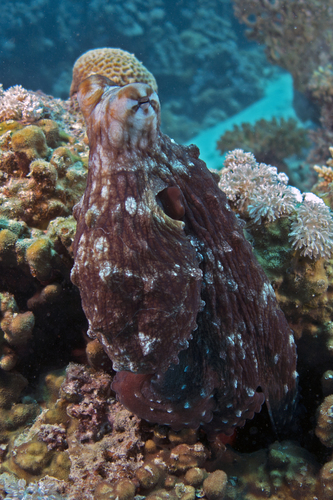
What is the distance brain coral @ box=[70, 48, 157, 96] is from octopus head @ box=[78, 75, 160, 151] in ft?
14.5

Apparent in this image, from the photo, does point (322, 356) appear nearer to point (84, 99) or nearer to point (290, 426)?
point (290, 426)

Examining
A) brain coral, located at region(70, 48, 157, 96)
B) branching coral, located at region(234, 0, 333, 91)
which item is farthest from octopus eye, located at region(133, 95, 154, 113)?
branching coral, located at region(234, 0, 333, 91)

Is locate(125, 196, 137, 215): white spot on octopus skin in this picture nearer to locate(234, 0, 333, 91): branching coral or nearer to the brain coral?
the brain coral

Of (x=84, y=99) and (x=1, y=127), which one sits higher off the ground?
(x=1, y=127)

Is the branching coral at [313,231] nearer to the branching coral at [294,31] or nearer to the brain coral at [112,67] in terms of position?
the brain coral at [112,67]

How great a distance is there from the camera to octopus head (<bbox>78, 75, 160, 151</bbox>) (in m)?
1.74

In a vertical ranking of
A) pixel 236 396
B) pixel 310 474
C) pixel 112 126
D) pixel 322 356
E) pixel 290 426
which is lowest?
pixel 310 474

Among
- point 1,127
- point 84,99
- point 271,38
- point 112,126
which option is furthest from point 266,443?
point 271,38

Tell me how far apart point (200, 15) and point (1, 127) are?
27666 mm

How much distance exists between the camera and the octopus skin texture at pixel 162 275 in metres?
1.83

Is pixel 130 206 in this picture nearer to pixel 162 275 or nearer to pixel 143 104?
pixel 162 275

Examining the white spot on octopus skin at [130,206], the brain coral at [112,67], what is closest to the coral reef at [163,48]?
the brain coral at [112,67]

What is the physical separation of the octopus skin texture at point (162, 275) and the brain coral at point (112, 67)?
4164mm

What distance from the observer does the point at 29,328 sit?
298 cm
